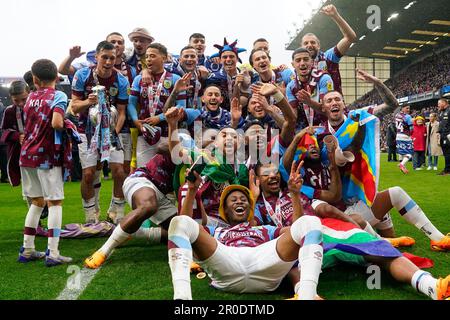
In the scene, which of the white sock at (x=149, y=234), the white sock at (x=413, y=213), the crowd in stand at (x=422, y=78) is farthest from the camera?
the crowd in stand at (x=422, y=78)

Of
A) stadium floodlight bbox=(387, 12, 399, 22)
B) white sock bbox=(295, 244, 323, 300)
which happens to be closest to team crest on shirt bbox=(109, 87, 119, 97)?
white sock bbox=(295, 244, 323, 300)

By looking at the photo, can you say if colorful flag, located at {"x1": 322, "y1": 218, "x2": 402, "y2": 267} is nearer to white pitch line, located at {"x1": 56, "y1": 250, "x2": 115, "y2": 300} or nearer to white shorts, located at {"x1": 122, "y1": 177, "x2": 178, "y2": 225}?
white shorts, located at {"x1": 122, "y1": 177, "x2": 178, "y2": 225}

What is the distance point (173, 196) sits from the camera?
4207 mm

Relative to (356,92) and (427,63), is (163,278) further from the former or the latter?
(356,92)

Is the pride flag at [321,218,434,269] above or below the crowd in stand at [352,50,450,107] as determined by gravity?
below

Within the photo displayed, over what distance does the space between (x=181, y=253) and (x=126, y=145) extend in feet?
10.0

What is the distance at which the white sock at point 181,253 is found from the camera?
248 centimetres

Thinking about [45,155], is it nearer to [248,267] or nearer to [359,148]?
[248,267]

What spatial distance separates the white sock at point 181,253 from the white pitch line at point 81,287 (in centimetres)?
84

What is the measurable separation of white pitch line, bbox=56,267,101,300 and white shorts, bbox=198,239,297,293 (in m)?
0.90

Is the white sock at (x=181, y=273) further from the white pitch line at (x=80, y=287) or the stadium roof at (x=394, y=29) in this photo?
the stadium roof at (x=394, y=29)

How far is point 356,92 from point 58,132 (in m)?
47.7

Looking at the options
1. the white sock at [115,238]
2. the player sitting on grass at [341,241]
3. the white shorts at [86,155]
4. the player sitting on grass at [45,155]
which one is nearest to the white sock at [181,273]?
the player sitting on grass at [341,241]

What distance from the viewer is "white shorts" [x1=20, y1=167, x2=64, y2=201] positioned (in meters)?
3.81
